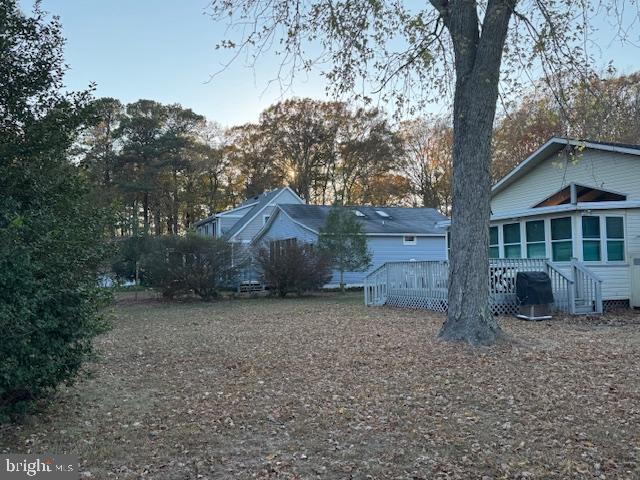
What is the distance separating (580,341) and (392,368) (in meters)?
3.73

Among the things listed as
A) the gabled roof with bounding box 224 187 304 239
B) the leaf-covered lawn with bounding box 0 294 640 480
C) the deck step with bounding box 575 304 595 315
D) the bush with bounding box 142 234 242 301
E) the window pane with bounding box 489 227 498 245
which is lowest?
the leaf-covered lawn with bounding box 0 294 640 480

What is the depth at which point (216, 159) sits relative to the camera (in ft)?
130

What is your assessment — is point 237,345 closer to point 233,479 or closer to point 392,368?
point 392,368

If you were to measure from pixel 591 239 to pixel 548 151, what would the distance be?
3876 millimetres

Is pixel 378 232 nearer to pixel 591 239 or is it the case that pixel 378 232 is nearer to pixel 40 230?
pixel 591 239

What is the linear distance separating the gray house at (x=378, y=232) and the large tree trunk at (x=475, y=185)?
1491 cm

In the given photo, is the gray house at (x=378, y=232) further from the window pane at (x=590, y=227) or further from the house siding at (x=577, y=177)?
the window pane at (x=590, y=227)

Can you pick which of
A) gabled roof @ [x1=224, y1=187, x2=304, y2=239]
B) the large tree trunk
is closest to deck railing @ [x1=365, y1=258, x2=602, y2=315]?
the large tree trunk

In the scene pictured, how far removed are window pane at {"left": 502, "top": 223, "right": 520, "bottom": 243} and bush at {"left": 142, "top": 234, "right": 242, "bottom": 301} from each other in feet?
30.4

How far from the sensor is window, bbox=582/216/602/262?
1283 centimetres

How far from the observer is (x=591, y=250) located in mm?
12898

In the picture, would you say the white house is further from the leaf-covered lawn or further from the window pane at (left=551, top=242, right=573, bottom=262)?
the leaf-covered lawn

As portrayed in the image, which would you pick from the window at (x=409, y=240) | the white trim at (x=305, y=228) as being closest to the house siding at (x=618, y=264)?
the white trim at (x=305, y=228)

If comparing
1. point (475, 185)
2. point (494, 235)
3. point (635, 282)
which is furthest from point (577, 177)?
point (475, 185)
